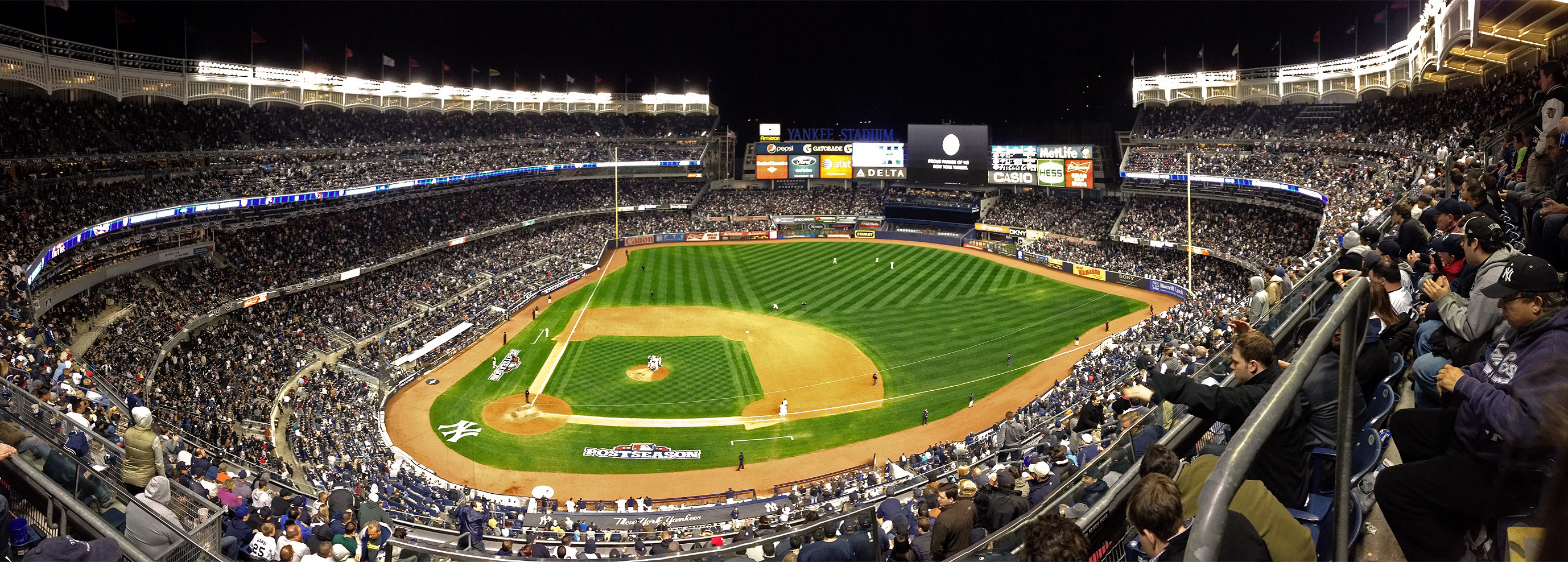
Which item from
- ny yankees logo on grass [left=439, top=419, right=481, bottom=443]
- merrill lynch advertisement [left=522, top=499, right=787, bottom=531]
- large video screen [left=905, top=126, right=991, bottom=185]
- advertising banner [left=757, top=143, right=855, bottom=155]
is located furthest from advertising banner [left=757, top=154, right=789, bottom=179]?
merrill lynch advertisement [left=522, top=499, right=787, bottom=531]

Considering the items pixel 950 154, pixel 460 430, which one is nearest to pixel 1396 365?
pixel 460 430

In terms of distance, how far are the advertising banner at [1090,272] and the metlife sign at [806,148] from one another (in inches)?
1025

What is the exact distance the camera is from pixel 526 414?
28609 mm

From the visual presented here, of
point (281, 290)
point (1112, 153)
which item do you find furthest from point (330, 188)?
point (1112, 153)

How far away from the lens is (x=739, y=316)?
41.3 metres

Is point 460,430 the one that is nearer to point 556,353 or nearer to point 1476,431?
point 556,353

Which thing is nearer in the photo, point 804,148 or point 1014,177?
point 1014,177

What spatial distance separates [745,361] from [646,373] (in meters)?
4.25

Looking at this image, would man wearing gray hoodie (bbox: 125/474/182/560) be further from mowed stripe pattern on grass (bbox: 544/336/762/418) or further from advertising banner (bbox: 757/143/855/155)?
advertising banner (bbox: 757/143/855/155)

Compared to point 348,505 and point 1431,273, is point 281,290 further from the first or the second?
point 1431,273

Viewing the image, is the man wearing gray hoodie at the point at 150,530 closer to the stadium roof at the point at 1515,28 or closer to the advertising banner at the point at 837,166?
the stadium roof at the point at 1515,28

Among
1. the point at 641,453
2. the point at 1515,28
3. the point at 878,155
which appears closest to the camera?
the point at 1515,28

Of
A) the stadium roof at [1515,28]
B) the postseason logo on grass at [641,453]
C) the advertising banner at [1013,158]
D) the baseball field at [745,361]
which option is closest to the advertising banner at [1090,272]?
the baseball field at [745,361]

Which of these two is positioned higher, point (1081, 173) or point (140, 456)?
point (1081, 173)
